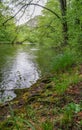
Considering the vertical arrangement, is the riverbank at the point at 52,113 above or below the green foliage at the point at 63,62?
below

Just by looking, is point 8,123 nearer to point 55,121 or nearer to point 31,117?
point 31,117

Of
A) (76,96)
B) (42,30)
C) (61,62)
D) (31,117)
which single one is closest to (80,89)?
(76,96)

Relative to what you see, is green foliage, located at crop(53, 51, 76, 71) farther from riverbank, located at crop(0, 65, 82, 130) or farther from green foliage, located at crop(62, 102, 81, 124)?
green foliage, located at crop(62, 102, 81, 124)

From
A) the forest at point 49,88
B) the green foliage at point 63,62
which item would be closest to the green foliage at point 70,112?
the forest at point 49,88

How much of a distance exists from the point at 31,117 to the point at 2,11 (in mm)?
7396

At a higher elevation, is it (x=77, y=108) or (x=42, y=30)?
(x=42, y=30)

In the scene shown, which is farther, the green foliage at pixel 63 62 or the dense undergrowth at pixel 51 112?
the green foliage at pixel 63 62

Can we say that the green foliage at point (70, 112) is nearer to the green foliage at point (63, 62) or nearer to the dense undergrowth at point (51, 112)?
the dense undergrowth at point (51, 112)

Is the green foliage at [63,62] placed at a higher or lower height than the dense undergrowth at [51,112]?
higher

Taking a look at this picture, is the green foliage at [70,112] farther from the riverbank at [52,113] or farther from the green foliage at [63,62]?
the green foliage at [63,62]

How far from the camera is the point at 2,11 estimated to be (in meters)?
10.4

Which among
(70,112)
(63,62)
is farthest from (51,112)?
(63,62)

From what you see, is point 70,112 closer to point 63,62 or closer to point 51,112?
point 51,112

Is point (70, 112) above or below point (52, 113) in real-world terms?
above
